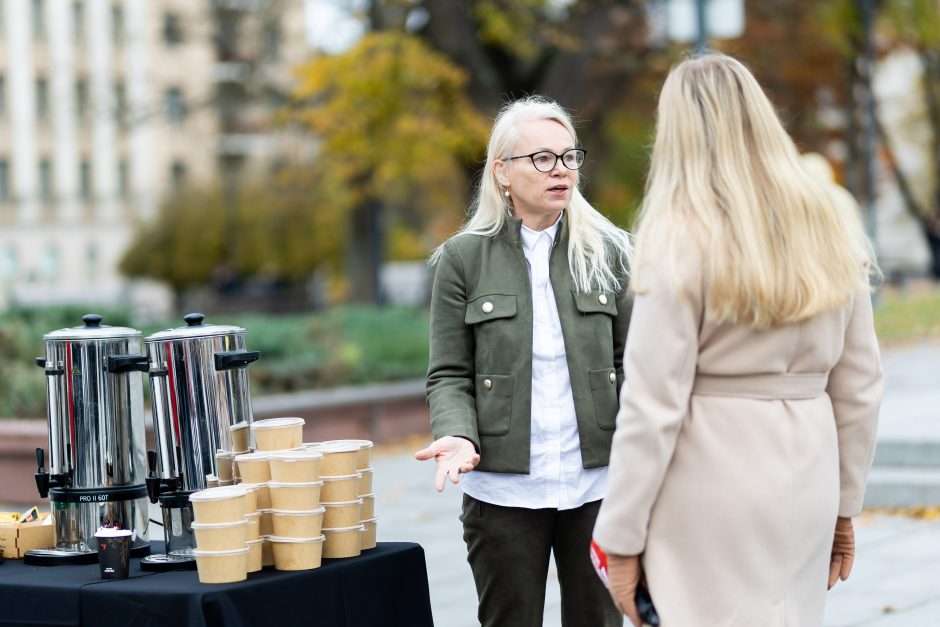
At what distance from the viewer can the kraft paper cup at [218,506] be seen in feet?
11.3

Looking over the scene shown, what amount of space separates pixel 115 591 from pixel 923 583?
4.34m

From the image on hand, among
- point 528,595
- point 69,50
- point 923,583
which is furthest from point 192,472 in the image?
point 69,50

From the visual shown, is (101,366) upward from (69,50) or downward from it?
downward

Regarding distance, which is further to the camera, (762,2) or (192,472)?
(762,2)

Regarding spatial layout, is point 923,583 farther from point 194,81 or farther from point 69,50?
point 194,81

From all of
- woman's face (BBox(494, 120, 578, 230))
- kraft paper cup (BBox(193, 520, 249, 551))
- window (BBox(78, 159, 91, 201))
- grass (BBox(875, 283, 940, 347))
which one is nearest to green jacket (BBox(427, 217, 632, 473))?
woman's face (BBox(494, 120, 578, 230))

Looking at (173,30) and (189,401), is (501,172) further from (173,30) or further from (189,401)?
(173,30)

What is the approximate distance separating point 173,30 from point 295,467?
1898 centimetres

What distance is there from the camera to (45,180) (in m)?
61.9

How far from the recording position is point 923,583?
6.48m

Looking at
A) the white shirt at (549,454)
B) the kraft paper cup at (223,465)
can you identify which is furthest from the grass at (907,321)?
the kraft paper cup at (223,465)

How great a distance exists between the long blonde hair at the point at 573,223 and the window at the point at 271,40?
16.7m

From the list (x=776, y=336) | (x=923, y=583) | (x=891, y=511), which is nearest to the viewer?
(x=776, y=336)

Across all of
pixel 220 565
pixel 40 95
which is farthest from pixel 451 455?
pixel 40 95
